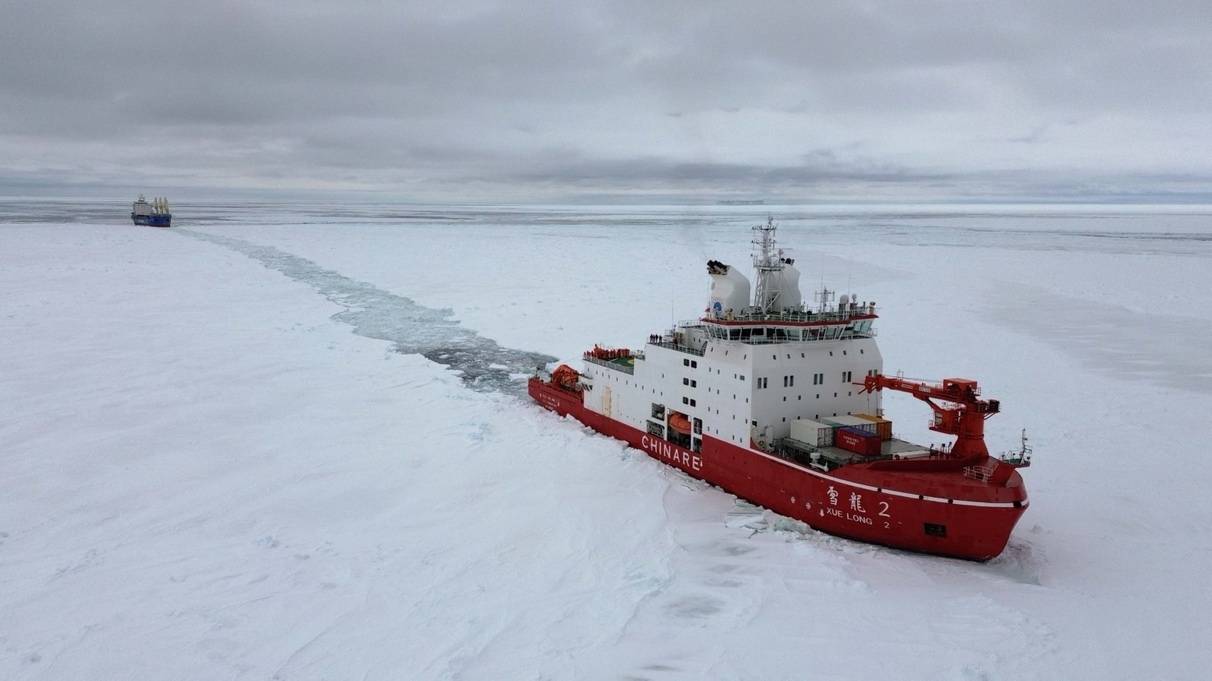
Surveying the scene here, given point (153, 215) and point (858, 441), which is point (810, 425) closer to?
point (858, 441)

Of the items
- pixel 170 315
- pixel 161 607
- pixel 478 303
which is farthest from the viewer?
pixel 478 303

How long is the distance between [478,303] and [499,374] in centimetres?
1482

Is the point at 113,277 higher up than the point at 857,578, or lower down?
higher up

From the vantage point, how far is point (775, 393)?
645 inches

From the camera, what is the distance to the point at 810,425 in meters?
15.9

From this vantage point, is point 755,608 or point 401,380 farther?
point 401,380

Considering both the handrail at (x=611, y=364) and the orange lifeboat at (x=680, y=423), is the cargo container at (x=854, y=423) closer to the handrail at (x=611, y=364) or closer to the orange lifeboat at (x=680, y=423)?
the orange lifeboat at (x=680, y=423)

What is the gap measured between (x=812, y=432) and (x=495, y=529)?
263 inches

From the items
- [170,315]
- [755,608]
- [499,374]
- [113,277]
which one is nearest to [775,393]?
[755,608]

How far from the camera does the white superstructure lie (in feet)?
53.3

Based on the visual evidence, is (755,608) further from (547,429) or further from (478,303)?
(478,303)

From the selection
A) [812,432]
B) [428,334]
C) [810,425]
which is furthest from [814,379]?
[428,334]

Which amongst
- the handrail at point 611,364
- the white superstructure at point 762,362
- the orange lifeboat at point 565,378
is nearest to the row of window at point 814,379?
the white superstructure at point 762,362

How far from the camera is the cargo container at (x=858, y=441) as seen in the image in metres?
14.8
